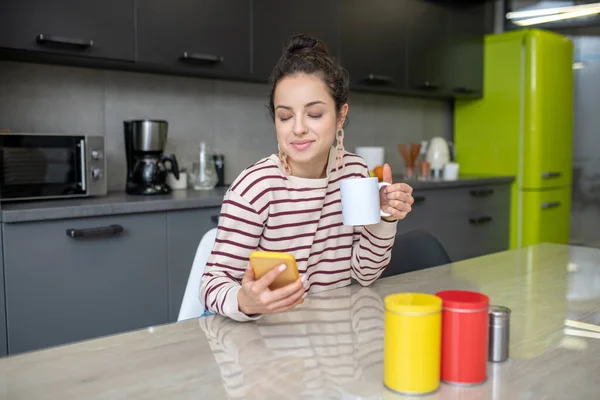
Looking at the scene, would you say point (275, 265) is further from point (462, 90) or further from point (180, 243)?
point (462, 90)

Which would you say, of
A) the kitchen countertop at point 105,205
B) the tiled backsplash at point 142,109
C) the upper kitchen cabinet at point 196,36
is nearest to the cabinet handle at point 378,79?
the tiled backsplash at point 142,109

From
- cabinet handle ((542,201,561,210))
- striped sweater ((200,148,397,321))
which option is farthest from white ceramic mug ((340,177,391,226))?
cabinet handle ((542,201,561,210))

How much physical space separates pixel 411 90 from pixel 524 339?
2.86 metres

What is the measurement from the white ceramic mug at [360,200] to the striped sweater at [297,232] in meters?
0.18

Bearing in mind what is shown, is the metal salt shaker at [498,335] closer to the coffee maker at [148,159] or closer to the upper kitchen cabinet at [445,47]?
the coffee maker at [148,159]

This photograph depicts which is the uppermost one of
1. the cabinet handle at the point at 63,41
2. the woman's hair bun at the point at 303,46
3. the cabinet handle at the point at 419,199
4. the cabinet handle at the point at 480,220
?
the cabinet handle at the point at 63,41

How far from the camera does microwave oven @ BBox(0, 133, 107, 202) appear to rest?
2051 millimetres

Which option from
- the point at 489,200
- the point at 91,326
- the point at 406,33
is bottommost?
the point at 91,326

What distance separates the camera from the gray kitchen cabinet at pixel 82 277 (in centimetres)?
192

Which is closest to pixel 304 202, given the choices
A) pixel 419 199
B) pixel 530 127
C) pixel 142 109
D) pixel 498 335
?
pixel 498 335

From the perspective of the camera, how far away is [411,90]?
3643mm

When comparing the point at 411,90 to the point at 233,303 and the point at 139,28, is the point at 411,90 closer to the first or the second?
the point at 139,28

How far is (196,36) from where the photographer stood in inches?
99.3

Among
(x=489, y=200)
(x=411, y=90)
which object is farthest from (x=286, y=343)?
(x=489, y=200)
